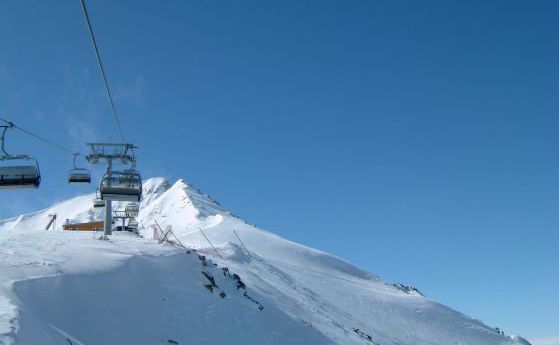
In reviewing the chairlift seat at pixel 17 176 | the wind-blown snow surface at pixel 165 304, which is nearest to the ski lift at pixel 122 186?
the wind-blown snow surface at pixel 165 304

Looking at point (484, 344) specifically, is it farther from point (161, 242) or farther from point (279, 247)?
point (161, 242)

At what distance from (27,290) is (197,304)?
5.87 meters

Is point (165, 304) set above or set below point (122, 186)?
below

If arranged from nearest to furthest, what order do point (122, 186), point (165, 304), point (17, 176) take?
point (17, 176) → point (165, 304) → point (122, 186)

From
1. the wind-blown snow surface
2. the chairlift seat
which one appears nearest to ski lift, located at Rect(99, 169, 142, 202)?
the wind-blown snow surface

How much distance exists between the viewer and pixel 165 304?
16.6 m

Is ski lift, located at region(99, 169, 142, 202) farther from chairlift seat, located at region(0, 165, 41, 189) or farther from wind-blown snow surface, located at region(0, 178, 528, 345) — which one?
chairlift seat, located at region(0, 165, 41, 189)

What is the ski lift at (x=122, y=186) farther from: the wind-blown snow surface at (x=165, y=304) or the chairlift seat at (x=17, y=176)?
the chairlift seat at (x=17, y=176)

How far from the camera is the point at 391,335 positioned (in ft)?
105

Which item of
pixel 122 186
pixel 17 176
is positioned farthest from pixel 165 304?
pixel 122 186

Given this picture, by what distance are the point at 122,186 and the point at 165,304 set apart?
7948mm

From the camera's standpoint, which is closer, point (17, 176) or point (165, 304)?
point (17, 176)

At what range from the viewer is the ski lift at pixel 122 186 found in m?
22.9

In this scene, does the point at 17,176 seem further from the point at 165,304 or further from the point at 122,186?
the point at 122,186
